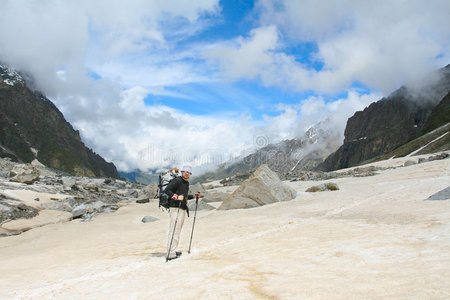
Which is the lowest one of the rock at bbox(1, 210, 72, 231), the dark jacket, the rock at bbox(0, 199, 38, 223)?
the rock at bbox(1, 210, 72, 231)

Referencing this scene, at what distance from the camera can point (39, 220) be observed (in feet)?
65.5

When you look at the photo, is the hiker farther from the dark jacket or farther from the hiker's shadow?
the hiker's shadow

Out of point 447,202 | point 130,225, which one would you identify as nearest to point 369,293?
point 447,202

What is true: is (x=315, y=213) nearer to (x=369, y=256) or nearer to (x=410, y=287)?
(x=369, y=256)

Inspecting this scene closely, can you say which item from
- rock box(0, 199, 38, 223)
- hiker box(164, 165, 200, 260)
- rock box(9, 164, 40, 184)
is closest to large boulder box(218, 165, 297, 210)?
hiker box(164, 165, 200, 260)

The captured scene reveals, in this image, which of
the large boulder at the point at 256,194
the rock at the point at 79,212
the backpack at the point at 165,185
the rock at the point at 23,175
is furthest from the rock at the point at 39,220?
the rock at the point at 23,175

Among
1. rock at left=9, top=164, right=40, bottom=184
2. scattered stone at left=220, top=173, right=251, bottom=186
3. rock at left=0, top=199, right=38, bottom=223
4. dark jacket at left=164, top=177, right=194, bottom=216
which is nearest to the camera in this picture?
dark jacket at left=164, top=177, right=194, bottom=216

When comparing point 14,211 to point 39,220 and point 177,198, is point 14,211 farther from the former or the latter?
point 177,198

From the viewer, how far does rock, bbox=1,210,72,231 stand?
17.8m

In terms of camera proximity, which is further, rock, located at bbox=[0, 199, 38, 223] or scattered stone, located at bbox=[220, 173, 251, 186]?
scattered stone, located at bbox=[220, 173, 251, 186]

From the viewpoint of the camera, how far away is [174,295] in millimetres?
5090

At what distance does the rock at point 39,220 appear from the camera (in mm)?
17802

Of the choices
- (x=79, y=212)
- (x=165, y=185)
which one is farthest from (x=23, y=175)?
(x=165, y=185)

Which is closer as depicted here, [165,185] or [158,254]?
[158,254]
